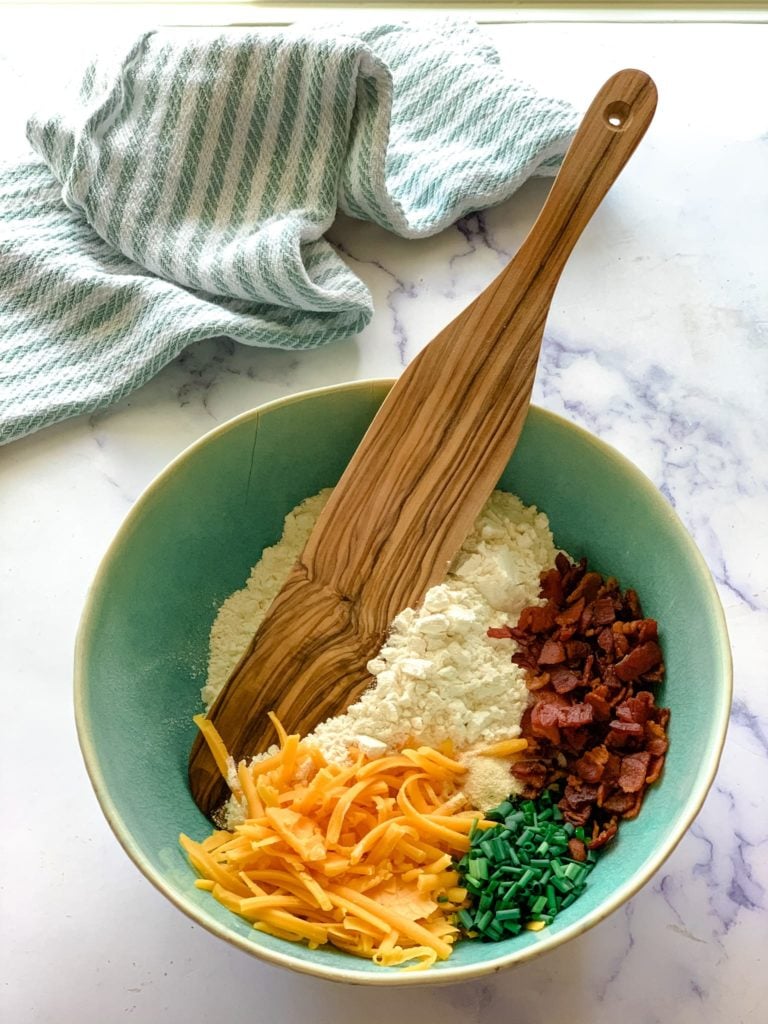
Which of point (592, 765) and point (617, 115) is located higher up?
point (617, 115)

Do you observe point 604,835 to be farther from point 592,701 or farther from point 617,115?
point 617,115

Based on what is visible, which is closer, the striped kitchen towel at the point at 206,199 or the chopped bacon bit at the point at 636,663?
the chopped bacon bit at the point at 636,663

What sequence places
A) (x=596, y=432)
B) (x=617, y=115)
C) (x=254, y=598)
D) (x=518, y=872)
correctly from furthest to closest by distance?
(x=596, y=432) → (x=254, y=598) → (x=617, y=115) → (x=518, y=872)

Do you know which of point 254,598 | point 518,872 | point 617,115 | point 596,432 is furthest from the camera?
point 596,432

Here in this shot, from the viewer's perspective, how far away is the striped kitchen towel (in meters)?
1.32

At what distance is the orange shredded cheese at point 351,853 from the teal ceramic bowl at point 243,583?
0.02 m

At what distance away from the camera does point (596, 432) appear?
1343mm

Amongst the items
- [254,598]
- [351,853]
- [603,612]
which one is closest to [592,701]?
[603,612]

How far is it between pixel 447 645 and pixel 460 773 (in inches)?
5.2

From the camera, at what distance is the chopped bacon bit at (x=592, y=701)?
40.1 inches

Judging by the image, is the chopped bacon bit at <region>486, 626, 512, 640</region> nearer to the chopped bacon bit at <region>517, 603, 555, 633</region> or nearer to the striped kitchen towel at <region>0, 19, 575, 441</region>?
the chopped bacon bit at <region>517, 603, 555, 633</region>

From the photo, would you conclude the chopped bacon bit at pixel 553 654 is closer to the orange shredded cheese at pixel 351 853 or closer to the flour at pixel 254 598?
the orange shredded cheese at pixel 351 853

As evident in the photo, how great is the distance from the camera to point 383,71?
1326 millimetres

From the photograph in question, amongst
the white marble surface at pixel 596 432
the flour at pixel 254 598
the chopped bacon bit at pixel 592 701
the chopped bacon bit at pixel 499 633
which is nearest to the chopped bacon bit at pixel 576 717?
the chopped bacon bit at pixel 592 701
